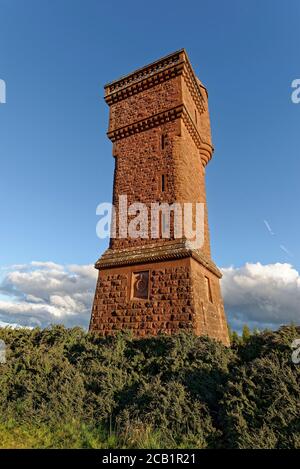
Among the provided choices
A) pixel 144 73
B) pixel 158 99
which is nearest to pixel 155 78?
pixel 144 73

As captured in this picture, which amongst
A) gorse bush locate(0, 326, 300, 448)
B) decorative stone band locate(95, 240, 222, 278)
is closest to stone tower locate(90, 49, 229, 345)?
decorative stone band locate(95, 240, 222, 278)

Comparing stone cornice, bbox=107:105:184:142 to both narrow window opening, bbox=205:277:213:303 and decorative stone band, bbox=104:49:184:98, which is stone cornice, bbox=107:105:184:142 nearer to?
decorative stone band, bbox=104:49:184:98

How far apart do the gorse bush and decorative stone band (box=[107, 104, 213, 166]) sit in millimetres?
8996

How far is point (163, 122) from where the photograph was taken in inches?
516

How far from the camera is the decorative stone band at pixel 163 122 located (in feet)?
41.8

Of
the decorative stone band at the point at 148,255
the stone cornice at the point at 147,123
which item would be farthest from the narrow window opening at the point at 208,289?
the stone cornice at the point at 147,123

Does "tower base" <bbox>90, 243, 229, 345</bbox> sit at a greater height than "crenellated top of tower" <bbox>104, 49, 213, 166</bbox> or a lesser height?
lesser

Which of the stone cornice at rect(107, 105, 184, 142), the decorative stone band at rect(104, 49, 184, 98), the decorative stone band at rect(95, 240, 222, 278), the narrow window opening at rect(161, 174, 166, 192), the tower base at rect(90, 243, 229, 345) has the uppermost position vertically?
the decorative stone band at rect(104, 49, 184, 98)

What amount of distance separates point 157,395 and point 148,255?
5.80m

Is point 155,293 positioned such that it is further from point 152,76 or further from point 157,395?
point 152,76

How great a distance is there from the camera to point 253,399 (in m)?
5.34

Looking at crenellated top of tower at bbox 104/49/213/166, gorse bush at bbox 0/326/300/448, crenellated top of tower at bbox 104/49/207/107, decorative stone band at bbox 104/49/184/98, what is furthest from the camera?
decorative stone band at bbox 104/49/184/98

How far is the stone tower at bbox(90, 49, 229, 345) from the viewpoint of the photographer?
1048 centimetres
